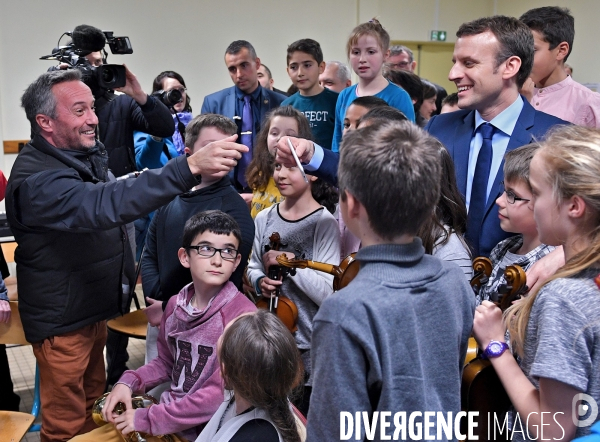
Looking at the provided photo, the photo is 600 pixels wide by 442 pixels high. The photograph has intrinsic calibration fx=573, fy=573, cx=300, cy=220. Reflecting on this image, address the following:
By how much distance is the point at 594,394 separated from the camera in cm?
115

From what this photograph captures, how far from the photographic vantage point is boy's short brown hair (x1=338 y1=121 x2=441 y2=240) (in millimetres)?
1099

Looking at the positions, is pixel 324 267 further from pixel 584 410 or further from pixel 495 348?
pixel 584 410

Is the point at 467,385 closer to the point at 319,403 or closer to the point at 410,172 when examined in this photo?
the point at 319,403

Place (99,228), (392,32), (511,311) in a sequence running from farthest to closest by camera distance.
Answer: (392,32) → (99,228) → (511,311)

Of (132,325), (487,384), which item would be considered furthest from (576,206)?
(132,325)

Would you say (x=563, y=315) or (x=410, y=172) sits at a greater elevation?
(x=410, y=172)

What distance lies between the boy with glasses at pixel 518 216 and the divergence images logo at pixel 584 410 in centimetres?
56

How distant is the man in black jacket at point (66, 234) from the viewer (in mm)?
2018

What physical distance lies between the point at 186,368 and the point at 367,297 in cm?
107

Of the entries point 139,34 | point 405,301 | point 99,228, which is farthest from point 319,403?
point 139,34

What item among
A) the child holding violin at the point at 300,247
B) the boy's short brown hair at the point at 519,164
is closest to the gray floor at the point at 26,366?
the child holding violin at the point at 300,247

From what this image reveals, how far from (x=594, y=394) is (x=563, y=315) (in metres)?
0.17

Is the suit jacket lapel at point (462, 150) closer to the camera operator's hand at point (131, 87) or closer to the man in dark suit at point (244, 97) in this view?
the camera operator's hand at point (131, 87)

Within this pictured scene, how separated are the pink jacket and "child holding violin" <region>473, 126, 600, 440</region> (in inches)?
34.6
